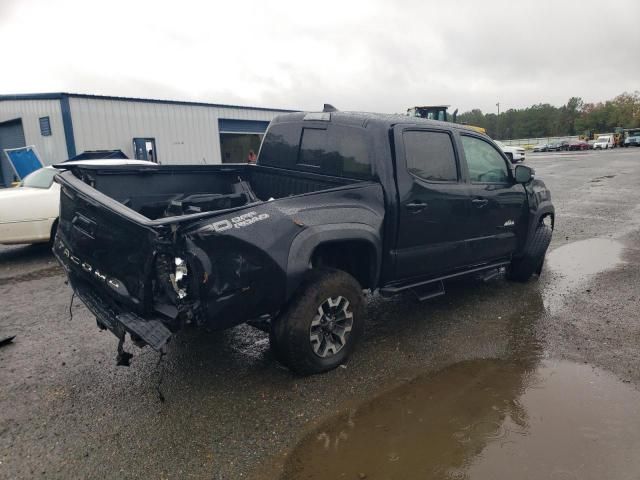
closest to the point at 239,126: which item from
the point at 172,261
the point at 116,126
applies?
the point at 116,126

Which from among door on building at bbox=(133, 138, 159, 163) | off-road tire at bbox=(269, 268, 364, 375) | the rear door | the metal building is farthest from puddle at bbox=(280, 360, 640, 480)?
door on building at bbox=(133, 138, 159, 163)

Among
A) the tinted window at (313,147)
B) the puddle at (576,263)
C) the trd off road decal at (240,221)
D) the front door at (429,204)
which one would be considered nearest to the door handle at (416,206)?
the front door at (429,204)

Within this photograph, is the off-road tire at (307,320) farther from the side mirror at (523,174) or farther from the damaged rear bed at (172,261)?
the side mirror at (523,174)

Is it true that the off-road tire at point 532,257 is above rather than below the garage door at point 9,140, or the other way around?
below

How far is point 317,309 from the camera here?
358cm

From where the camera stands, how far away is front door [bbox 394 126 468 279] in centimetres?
422

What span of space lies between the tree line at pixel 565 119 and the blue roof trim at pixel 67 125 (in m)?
61.5

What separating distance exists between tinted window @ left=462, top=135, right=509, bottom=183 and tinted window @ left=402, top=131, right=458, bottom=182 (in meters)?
0.29

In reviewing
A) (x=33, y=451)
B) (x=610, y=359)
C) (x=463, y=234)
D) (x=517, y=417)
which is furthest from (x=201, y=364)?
(x=610, y=359)

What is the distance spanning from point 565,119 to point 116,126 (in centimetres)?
10450

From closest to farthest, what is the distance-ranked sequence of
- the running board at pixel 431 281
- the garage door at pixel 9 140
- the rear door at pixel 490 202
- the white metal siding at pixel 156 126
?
the running board at pixel 431 281, the rear door at pixel 490 202, the white metal siding at pixel 156 126, the garage door at pixel 9 140

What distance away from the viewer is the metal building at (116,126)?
16625 millimetres

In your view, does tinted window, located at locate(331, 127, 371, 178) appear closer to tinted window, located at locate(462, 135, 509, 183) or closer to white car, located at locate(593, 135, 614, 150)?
tinted window, located at locate(462, 135, 509, 183)

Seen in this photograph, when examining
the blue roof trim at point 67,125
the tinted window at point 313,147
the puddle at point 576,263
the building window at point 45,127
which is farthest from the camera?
the building window at point 45,127
